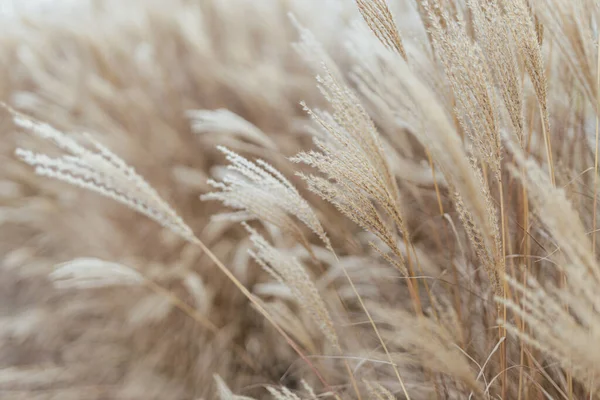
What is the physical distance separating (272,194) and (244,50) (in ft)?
3.79

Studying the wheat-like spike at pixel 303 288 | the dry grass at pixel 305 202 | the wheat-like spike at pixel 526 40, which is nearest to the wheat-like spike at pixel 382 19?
the dry grass at pixel 305 202

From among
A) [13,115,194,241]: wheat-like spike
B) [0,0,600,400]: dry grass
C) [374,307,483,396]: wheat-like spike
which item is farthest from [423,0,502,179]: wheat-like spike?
[13,115,194,241]: wheat-like spike

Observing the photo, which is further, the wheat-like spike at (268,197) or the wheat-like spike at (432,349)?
the wheat-like spike at (268,197)

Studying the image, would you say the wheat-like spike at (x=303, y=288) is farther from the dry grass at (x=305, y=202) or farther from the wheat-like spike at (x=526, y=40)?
the wheat-like spike at (x=526, y=40)

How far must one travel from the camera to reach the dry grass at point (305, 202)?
1.67 feet

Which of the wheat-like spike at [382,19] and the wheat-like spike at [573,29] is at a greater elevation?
the wheat-like spike at [382,19]

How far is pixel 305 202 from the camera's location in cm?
60

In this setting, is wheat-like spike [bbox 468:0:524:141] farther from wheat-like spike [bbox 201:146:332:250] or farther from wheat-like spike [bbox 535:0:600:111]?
wheat-like spike [bbox 201:146:332:250]

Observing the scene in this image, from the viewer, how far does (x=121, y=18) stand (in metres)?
1.95

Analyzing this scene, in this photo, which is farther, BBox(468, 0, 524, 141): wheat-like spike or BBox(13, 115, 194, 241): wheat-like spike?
BBox(13, 115, 194, 241): wheat-like spike

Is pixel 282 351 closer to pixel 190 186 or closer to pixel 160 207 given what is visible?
pixel 190 186

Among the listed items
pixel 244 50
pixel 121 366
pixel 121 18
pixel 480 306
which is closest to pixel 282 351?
pixel 121 366

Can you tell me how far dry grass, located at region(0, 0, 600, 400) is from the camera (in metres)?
0.51

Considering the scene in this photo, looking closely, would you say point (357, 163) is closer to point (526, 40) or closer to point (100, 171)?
point (526, 40)
